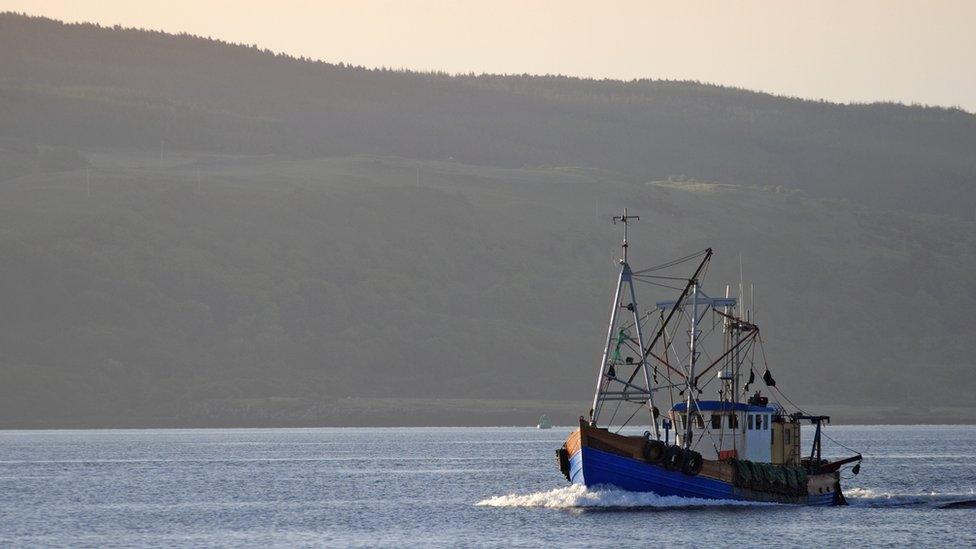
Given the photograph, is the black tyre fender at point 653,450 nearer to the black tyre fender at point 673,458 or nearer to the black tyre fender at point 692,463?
the black tyre fender at point 673,458

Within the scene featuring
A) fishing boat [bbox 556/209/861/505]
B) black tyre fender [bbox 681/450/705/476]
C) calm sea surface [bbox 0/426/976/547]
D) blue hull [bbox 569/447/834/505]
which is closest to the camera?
calm sea surface [bbox 0/426/976/547]

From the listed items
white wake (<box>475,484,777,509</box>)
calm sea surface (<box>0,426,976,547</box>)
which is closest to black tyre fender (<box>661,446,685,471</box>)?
white wake (<box>475,484,777,509</box>)

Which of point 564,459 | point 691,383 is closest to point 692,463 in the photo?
point 691,383

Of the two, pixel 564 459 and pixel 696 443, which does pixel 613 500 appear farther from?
pixel 696 443

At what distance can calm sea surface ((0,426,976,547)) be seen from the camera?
87.6 m

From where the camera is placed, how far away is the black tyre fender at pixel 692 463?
9175 cm

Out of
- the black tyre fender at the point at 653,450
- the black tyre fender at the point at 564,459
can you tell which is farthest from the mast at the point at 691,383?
the black tyre fender at the point at 564,459

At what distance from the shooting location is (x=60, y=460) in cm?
16150

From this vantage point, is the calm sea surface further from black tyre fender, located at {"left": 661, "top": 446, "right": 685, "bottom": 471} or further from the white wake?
black tyre fender, located at {"left": 661, "top": 446, "right": 685, "bottom": 471}

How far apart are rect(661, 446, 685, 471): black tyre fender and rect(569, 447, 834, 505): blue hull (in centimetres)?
47

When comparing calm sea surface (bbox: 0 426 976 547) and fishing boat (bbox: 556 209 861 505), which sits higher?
fishing boat (bbox: 556 209 861 505)

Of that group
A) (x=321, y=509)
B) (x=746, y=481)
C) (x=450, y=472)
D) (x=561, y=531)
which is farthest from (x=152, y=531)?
(x=450, y=472)

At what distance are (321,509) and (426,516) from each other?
8258mm

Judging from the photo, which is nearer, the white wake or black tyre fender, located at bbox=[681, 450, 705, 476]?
black tyre fender, located at bbox=[681, 450, 705, 476]
